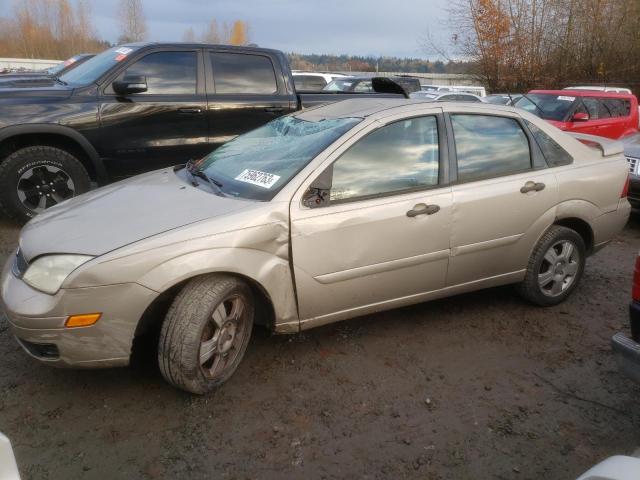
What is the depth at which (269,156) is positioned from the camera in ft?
11.3

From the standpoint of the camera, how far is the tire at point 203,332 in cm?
273

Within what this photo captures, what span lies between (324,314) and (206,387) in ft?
2.58

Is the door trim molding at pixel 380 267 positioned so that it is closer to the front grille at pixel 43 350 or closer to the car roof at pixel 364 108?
the car roof at pixel 364 108

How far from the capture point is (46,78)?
622 cm

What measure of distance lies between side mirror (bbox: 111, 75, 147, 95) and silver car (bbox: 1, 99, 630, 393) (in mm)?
1924

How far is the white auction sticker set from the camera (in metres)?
3.13

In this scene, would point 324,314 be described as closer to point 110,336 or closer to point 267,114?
point 110,336

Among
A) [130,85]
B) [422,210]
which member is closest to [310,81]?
[130,85]

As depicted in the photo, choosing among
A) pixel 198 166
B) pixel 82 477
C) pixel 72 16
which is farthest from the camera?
pixel 72 16

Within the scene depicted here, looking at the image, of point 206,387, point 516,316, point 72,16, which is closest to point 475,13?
point 516,316

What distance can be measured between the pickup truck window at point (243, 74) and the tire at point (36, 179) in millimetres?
1766

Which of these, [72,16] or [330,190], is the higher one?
[72,16]

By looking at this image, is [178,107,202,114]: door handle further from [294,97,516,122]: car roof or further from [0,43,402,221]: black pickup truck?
[294,97,516,122]: car roof

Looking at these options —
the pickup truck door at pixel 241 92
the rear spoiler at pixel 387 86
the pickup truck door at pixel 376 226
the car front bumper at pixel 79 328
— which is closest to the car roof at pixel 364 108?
the pickup truck door at pixel 376 226
